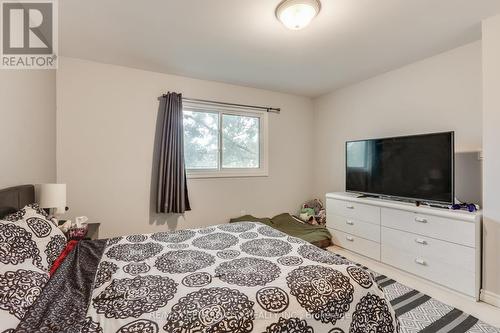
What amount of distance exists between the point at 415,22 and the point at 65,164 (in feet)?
12.9

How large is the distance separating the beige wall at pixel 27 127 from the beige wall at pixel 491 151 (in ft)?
12.7

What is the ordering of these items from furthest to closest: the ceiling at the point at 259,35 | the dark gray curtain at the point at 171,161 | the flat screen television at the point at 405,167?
the dark gray curtain at the point at 171,161
the flat screen television at the point at 405,167
the ceiling at the point at 259,35

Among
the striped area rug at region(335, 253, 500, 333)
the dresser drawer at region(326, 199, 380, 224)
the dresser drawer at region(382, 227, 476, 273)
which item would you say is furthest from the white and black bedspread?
the dresser drawer at region(326, 199, 380, 224)

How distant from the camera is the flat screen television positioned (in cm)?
238

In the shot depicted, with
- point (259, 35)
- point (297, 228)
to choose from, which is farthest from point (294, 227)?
point (259, 35)

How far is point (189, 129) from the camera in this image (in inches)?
141

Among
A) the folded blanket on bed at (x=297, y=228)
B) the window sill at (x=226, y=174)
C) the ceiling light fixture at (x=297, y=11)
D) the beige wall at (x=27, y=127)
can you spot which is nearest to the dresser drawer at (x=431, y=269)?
the folded blanket on bed at (x=297, y=228)

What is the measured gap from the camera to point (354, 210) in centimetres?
316

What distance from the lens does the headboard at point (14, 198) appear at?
151 cm

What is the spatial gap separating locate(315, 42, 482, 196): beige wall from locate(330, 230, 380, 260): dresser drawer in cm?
92

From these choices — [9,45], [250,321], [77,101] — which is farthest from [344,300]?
[77,101]

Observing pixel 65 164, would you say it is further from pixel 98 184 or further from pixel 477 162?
pixel 477 162

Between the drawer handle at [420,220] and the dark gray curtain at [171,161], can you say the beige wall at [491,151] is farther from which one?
the dark gray curtain at [171,161]

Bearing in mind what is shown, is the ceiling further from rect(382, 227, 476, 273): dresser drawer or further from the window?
rect(382, 227, 476, 273): dresser drawer
